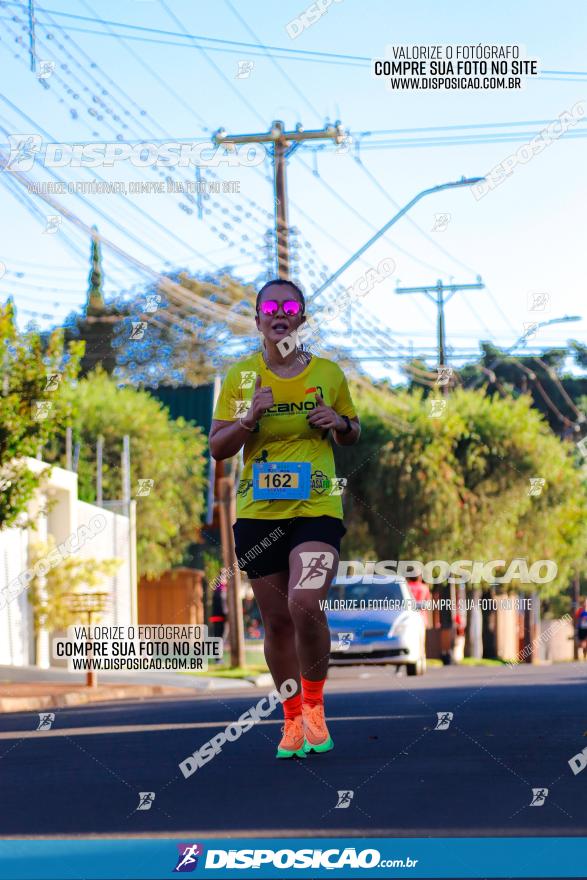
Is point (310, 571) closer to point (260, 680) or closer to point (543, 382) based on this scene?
point (260, 680)

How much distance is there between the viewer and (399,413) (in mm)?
44219

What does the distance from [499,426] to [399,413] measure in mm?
2576

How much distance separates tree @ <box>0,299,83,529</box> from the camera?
19594 millimetres

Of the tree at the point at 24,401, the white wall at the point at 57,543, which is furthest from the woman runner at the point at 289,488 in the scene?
the white wall at the point at 57,543

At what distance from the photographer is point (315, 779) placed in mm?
7113

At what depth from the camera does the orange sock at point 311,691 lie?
791 cm

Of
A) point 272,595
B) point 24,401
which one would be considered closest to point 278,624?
point 272,595

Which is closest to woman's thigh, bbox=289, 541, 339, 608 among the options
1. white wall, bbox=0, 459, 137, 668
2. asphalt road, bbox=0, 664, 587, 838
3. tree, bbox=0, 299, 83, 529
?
asphalt road, bbox=0, 664, 587, 838

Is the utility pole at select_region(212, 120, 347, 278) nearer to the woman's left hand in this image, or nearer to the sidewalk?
the sidewalk

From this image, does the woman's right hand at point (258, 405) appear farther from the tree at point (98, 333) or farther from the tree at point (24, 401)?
the tree at point (98, 333)

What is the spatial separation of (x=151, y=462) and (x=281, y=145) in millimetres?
15918

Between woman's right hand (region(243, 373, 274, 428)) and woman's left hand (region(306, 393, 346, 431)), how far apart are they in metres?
0.20

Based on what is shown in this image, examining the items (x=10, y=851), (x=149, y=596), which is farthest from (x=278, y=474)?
(x=149, y=596)

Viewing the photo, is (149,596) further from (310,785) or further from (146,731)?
(310,785)
